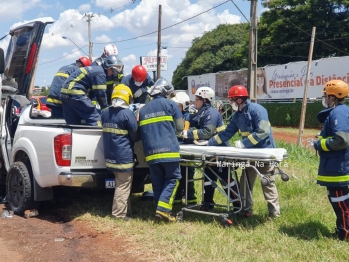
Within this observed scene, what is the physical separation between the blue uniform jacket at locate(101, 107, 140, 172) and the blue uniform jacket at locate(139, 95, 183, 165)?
0.50 ft

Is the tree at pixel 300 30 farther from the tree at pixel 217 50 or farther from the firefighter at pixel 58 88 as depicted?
the firefighter at pixel 58 88

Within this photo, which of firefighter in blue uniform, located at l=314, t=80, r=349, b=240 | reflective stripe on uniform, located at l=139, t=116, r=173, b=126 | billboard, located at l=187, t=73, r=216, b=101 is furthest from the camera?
billboard, located at l=187, t=73, r=216, b=101

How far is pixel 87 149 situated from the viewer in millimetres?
6637

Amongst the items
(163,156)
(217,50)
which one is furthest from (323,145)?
(217,50)

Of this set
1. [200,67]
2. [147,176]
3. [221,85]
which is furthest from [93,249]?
A: [200,67]

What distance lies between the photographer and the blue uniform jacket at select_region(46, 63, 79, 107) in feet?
29.0

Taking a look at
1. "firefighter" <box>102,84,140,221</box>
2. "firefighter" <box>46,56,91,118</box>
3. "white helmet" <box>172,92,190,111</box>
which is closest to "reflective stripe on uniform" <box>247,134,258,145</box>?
"firefighter" <box>102,84,140,221</box>

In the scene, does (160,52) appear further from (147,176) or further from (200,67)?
(200,67)

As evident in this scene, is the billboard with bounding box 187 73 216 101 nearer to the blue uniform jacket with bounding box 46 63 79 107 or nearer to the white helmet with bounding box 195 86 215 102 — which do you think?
the blue uniform jacket with bounding box 46 63 79 107

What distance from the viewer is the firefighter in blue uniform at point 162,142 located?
253 inches

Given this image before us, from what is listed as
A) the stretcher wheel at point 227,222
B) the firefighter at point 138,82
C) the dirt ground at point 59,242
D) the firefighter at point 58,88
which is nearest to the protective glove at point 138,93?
the firefighter at point 138,82

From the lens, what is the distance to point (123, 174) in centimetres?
670

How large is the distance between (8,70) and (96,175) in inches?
128

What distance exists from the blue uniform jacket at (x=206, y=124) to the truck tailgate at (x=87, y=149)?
1256 millimetres
